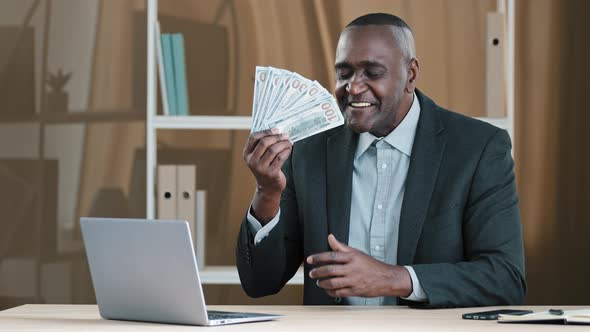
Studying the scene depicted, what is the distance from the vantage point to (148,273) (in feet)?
5.86

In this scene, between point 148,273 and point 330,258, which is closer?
point 148,273

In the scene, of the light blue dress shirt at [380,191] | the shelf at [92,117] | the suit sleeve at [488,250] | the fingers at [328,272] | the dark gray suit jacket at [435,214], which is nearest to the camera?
the fingers at [328,272]

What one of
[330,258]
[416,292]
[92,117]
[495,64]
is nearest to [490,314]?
[416,292]

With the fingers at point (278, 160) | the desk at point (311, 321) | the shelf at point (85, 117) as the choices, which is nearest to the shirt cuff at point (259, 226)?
the fingers at point (278, 160)

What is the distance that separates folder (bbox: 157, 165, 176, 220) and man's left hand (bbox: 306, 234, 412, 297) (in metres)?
1.43

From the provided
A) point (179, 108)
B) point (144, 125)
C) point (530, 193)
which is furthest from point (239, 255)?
point (530, 193)

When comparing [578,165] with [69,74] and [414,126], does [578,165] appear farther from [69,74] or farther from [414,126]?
[69,74]

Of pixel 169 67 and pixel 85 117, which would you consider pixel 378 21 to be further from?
pixel 85 117

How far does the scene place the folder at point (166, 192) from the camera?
3.48 metres

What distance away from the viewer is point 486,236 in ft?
7.75

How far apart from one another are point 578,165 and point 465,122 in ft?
5.34

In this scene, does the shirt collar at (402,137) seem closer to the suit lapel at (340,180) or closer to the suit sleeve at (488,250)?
the suit lapel at (340,180)

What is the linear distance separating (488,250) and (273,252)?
0.52 metres

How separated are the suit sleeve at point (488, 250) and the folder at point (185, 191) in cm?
132
